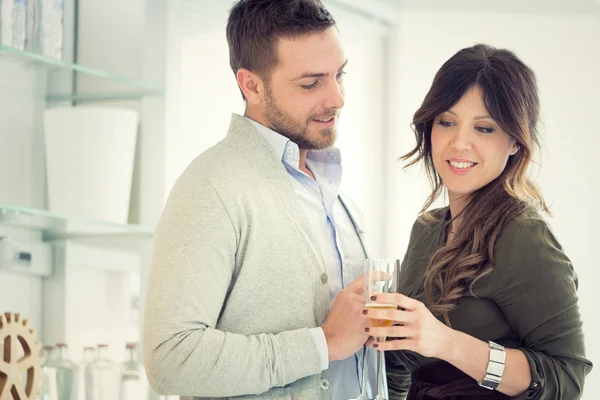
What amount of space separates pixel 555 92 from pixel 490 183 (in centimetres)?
221

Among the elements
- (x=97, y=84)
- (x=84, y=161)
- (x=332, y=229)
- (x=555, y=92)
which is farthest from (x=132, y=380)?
(x=555, y=92)

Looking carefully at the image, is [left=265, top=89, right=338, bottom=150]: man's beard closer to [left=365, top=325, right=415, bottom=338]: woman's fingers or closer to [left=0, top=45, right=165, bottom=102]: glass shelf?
[left=365, top=325, right=415, bottom=338]: woman's fingers

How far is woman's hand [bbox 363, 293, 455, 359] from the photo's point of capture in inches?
75.4

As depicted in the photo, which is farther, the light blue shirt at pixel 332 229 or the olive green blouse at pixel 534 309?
the light blue shirt at pixel 332 229

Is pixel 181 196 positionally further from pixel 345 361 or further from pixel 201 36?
pixel 201 36

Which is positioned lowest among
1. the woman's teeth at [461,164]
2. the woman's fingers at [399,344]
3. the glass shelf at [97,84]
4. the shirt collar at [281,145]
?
the woman's fingers at [399,344]

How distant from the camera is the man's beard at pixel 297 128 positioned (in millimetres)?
2256

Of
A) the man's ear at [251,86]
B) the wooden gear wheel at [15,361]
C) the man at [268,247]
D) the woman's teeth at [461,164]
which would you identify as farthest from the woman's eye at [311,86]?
the wooden gear wheel at [15,361]

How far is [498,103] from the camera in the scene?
221cm

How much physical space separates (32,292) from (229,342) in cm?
127

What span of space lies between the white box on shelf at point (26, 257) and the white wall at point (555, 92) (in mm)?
1831

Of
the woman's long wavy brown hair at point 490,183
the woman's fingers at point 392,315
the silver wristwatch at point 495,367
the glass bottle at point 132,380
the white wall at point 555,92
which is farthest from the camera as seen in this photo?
the white wall at point 555,92

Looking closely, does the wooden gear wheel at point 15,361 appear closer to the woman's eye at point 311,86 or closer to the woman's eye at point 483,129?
the woman's eye at point 311,86

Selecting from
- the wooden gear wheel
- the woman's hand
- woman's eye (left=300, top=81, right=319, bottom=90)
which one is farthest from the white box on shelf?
the woman's hand
